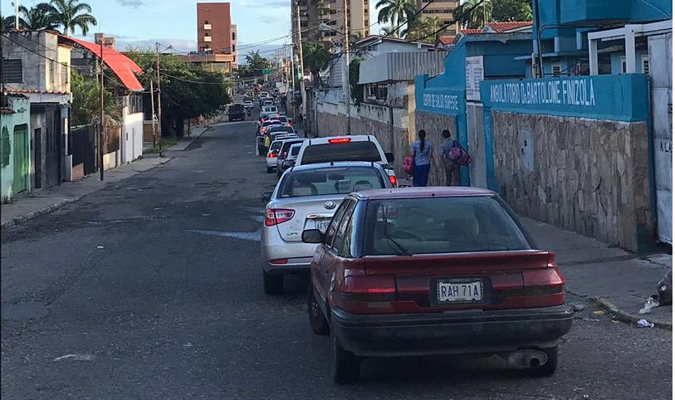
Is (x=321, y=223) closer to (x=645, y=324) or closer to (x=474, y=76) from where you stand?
(x=645, y=324)

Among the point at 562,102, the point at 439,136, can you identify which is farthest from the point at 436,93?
the point at 562,102

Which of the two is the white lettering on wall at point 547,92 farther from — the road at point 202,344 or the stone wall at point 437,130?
the road at point 202,344

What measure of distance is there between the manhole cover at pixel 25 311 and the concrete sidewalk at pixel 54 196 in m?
7.44

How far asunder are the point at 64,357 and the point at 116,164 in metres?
44.2

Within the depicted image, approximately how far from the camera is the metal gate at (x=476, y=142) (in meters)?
22.0

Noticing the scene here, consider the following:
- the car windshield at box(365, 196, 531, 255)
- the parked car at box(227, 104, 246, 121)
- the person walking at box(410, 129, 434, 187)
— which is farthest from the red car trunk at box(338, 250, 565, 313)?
the parked car at box(227, 104, 246, 121)

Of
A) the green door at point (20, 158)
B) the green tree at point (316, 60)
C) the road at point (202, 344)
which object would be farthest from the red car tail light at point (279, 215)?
the green tree at point (316, 60)

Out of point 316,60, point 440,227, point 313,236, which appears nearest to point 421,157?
point 313,236

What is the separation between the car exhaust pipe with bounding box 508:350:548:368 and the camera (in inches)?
252

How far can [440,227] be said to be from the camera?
686cm

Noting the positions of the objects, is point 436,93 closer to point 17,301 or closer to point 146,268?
point 146,268

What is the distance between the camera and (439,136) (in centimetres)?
2664

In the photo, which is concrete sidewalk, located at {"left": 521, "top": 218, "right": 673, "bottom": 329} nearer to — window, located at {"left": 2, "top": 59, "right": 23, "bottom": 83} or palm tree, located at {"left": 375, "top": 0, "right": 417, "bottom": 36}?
window, located at {"left": 2, "top": 59, "right": 23, "bottom": 83}

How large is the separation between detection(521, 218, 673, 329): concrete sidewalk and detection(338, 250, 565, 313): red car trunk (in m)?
2.76
